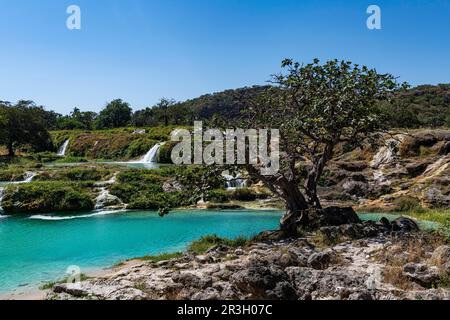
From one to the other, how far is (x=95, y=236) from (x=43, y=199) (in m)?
12.4

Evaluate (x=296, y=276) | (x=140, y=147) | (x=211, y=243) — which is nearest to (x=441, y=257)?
(x=296, y=276)

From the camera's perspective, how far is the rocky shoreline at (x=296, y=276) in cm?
995

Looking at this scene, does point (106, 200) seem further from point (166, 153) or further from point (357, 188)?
point (166, 153)

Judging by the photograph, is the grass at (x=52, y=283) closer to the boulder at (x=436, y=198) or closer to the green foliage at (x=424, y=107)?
the boulder at (x=436, y=198)

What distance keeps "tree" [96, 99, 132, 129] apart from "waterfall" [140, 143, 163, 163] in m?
Answer: 56.6

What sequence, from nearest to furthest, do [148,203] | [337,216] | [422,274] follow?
[422,274] < [337,216] < [148,203]

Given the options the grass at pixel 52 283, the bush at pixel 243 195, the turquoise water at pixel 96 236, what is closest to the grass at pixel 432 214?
the turquoise water at pixel 96 236

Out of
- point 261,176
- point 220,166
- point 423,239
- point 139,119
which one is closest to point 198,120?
point 220,166

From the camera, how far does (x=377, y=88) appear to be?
66.3ft

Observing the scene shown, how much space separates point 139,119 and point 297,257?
367ft

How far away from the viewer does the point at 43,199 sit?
3375 cm

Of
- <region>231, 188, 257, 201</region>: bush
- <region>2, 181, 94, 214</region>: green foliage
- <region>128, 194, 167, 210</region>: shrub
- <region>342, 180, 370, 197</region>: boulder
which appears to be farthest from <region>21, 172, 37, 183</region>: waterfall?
<region>342, 180, 370, 197</region>: boulder

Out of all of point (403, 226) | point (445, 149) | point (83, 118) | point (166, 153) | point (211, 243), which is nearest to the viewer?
point (211, 243)

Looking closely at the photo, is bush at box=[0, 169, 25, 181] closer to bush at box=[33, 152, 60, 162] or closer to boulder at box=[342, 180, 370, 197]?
bush at box=[33, 152, 60, 162]
